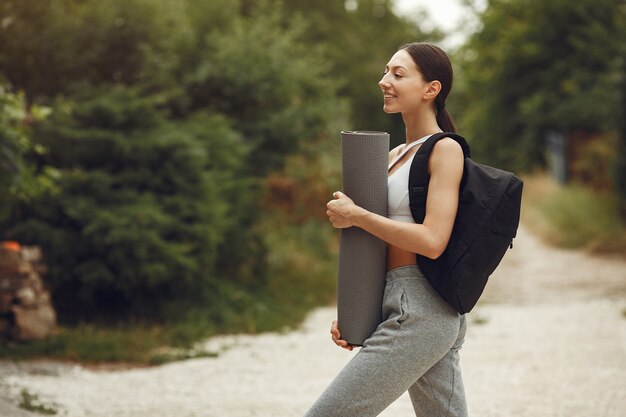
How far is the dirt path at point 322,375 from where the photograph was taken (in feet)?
18.6

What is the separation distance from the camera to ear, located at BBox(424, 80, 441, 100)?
2842mm

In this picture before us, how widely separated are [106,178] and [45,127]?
2.71 feet

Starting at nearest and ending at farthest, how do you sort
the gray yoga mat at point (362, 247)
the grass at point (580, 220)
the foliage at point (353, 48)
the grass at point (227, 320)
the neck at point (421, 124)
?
the gray yoga mat at point (362, 247) → the neck at point (421, 124) → the grass at point (227, 320) → the grass at point (580, 220) → the foliage at point (353, 48)

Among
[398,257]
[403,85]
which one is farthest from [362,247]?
[403,85]

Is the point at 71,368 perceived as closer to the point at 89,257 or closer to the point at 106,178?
the point at 89,257

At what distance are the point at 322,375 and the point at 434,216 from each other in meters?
4.49

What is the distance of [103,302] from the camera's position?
8.54m

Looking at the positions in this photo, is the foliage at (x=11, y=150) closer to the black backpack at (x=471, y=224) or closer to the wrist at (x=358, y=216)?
the wrist at (x=358, y=216)

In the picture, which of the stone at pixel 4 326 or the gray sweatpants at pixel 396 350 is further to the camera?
the stone at pixel 4 326

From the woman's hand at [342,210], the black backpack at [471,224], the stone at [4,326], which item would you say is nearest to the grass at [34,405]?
the stone at [4,326]

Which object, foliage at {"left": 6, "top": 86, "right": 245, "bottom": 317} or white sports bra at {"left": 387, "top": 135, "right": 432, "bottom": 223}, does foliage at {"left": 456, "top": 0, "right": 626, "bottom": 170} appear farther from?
white sports bra at {"left": 387, "top": 135, "right": 432, "bottom": 223}

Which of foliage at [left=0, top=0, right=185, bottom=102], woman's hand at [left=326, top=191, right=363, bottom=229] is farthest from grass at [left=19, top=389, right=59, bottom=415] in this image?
foliage at [left=0, top=0, right=185, bottom=102]

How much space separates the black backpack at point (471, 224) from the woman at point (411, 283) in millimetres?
46

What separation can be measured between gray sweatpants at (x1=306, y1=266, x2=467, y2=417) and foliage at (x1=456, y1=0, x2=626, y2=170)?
59.2 feet
